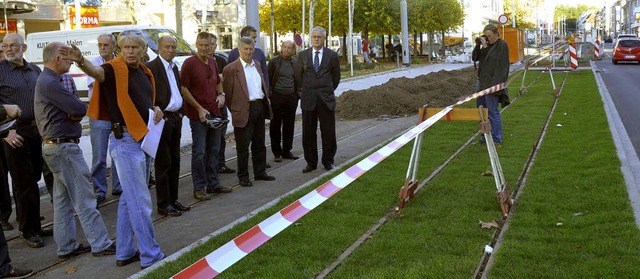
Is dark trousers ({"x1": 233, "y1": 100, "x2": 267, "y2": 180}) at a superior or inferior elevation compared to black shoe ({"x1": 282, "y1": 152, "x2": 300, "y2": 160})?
superior

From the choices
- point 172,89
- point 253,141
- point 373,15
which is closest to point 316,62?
point 253,141

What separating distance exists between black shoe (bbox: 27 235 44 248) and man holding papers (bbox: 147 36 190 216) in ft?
4.30

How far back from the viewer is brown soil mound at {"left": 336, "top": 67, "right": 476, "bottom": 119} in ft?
56.0

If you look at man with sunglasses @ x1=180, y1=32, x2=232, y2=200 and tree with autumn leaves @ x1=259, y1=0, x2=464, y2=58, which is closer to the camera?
man with sunglasses @ x1=180, y1=32, x2=232, y2=200

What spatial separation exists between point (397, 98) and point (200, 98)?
1031 centimetres

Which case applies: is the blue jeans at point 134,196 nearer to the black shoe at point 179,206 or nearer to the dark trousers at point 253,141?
the black shoe at point 179,206

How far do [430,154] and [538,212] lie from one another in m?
3.46

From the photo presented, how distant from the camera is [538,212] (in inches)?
258

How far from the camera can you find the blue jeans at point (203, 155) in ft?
26.4

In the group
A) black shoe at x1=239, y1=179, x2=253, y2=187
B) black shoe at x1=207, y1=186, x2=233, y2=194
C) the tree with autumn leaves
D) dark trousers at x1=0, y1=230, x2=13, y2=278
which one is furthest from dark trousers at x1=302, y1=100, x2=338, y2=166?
the tree with autumn leaves

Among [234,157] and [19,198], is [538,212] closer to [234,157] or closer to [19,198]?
[19,198]

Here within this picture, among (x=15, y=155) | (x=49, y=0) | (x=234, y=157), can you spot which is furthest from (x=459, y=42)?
(x=15, y=155)

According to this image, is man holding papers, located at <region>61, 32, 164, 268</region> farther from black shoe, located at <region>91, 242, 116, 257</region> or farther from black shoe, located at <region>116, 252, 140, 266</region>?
black shoe, located at <region>91, 242, 116, 257</region>

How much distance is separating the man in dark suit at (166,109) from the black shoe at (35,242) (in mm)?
1309
